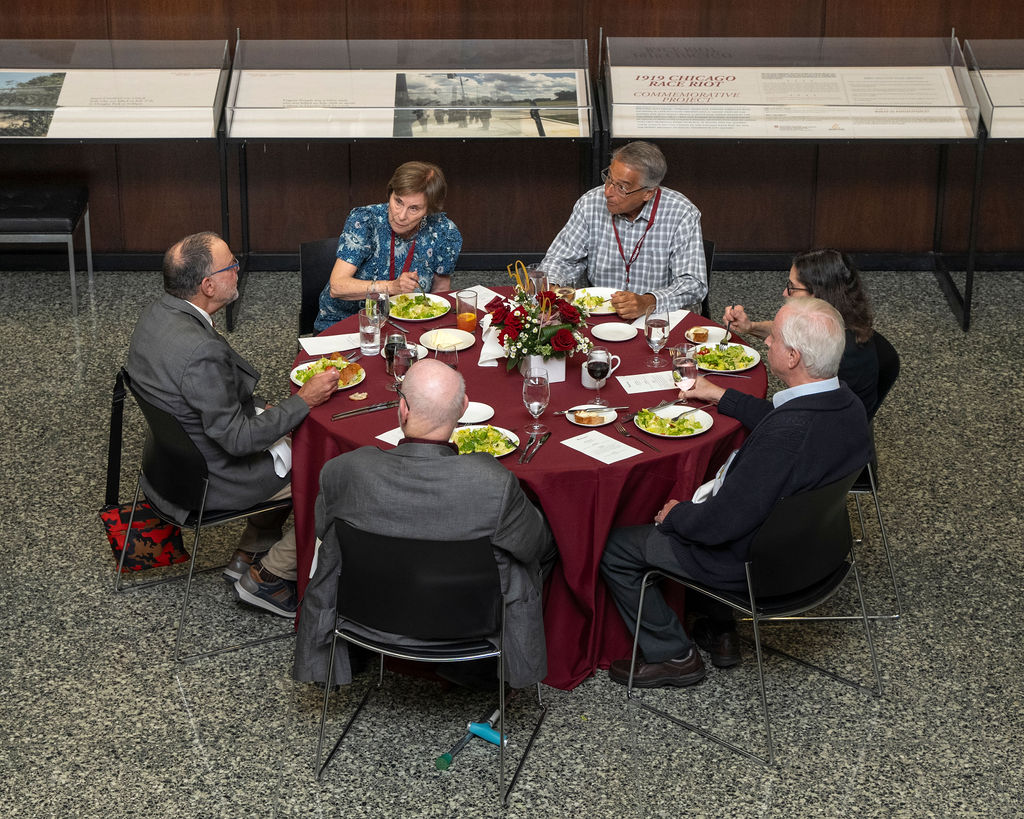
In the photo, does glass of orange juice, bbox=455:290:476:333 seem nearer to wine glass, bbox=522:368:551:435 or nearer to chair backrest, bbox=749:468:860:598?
wine glass, bbox=522:368:551:435

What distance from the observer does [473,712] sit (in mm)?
3711

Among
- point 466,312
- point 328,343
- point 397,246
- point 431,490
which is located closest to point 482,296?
point 466,312

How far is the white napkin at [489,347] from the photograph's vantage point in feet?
13.8

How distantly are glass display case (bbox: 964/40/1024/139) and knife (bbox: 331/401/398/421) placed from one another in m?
4.24

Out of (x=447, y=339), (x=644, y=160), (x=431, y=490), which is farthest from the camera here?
(x=644, y=160)

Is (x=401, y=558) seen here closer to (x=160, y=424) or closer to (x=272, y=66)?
(x=160, y=424)

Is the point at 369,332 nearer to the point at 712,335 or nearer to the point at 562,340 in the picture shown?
the point at 562,340

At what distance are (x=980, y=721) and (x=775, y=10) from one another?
4906mm

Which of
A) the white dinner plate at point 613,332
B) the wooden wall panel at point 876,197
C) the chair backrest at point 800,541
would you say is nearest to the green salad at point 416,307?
the white dinner plate at point 613,332

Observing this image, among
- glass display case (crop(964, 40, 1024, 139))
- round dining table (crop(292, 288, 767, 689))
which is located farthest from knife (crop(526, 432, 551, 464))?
glass display case (crop(964, 40, 1024, 139))

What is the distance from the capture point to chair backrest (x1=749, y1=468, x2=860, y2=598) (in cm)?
324

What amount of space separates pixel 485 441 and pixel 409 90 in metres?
3.84

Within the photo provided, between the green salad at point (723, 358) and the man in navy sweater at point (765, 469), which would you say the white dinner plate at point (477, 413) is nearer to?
the man in navy sweater at point (765, 469)

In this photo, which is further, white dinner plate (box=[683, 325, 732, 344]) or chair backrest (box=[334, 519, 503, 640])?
white dinner plate (box=[683, 325, 732, 344])
